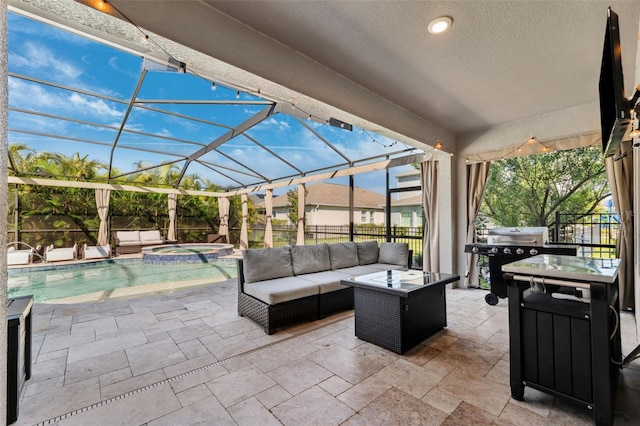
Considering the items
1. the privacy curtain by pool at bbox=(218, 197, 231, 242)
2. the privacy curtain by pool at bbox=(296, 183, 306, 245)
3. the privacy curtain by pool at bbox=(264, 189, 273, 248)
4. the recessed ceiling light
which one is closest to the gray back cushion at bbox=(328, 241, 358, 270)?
→ the recessed ceiling light

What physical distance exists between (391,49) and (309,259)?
283 cm

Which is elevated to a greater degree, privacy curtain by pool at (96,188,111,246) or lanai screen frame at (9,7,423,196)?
lanai screen frame at (9,7,423,196)

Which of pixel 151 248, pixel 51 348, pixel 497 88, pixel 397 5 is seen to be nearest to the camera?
pixel 397 5

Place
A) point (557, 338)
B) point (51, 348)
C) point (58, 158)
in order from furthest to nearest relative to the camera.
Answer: point (58, 158)
point (51, 348)
point (557, 338)

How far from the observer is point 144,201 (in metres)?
10.8

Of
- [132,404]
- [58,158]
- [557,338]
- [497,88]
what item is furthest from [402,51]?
[58,158]

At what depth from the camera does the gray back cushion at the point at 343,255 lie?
4438 mm

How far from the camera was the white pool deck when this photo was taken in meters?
1.81

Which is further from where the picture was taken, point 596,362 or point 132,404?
point 132,404

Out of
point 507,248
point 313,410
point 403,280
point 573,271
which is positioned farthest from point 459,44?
point 313,410

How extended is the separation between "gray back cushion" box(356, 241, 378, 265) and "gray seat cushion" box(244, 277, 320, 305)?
5.08ft

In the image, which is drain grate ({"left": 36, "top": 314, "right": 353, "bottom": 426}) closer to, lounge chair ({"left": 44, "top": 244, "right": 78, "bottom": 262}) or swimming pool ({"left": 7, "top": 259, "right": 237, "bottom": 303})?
swimming pool ({"left": 7, "top": 259, "right": 237, "bottom": 303})

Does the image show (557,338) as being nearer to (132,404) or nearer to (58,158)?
(132,404)

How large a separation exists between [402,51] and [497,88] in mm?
1660
